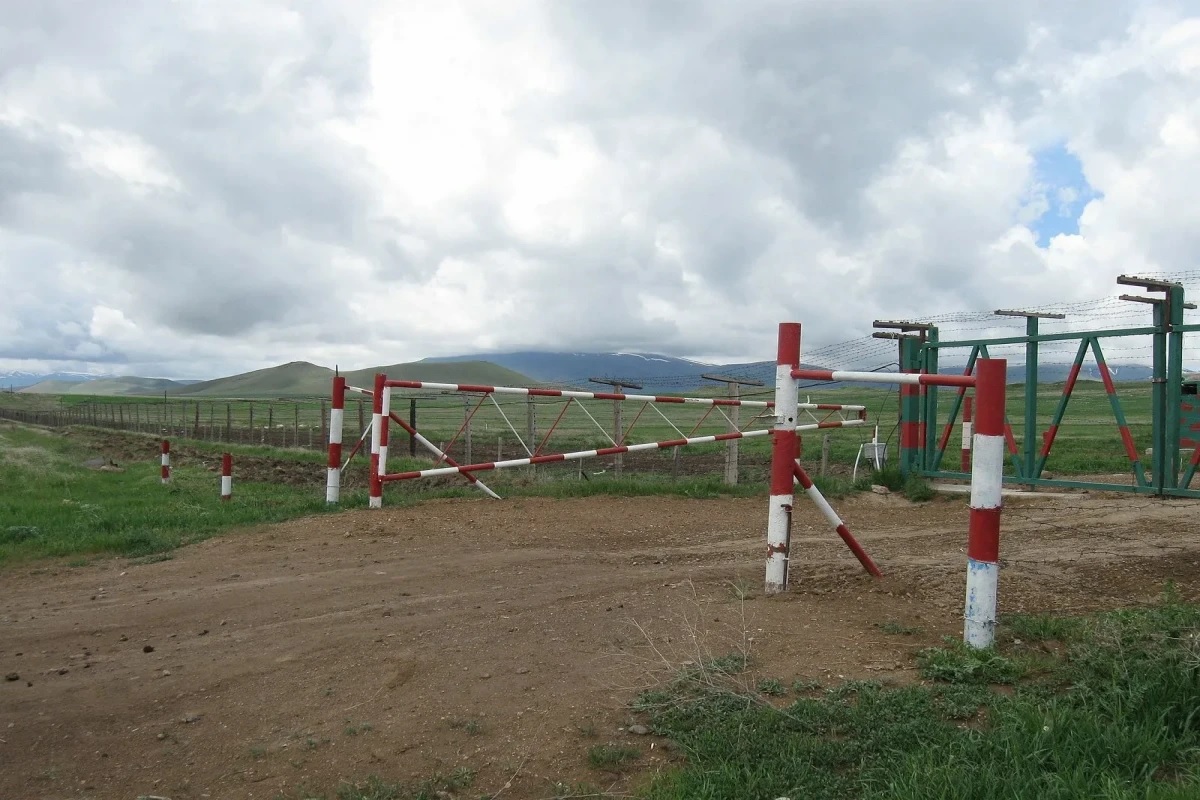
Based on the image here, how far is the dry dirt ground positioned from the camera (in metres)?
3.52

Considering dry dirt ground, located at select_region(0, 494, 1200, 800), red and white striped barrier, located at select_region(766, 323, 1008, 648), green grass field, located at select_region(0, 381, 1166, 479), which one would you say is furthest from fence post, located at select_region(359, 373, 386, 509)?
red and white striped barrier, located at select_region(766, 323, 1008, 648)

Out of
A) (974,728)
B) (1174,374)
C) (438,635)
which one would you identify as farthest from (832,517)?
(1174,374)

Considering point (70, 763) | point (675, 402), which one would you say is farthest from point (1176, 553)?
point (70, 763)

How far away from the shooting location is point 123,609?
5.91 metres

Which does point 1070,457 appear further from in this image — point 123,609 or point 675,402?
point 123,609

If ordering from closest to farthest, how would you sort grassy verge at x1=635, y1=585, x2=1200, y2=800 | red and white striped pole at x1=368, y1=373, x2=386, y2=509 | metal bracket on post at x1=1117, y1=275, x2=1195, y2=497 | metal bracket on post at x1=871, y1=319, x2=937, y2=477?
grassy verge at x1=635, y1=585, x2=1200, y2=800 < metal bracket on post at x1=1117, y1=275, x2=1195, y2=497 < red and white striped pole at x1=368, y1=373, x2=386, y2=509 < metal bracket on post at x1=871, y1=319, x2=937, y2=477

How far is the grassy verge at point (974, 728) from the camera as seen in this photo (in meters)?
2.88

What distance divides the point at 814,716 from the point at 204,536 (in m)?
7.18

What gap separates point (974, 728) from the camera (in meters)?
3.36

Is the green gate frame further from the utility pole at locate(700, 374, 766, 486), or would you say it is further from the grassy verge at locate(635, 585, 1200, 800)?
the grassy verge at locate(635, 585, 1200, 800)

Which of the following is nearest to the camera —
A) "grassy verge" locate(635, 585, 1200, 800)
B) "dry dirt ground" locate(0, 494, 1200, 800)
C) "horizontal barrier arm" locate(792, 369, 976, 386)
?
"grassy verge" locate(635, 585, 1200, 800)

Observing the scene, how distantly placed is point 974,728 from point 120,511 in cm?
1029

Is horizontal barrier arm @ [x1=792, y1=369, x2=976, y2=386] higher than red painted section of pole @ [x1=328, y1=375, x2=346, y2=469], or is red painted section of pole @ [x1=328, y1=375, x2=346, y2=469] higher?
horizontal barrier arm @ [x1=792, y1=369, x2=976, y2=386]

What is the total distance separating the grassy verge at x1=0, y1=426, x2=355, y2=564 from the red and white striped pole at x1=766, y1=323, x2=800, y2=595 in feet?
19.3
